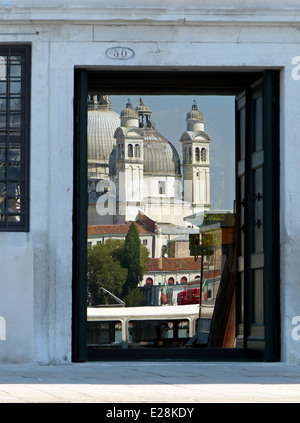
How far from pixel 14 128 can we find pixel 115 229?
2.00 metres

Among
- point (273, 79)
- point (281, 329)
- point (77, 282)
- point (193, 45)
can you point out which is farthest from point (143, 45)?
point (281, 329)

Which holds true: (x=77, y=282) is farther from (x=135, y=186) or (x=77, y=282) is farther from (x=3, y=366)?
(x=135, y=186)

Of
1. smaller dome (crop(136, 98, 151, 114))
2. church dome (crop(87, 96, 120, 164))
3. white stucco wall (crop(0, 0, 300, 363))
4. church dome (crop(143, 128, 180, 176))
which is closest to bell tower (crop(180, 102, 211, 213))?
church dome (crop(143, 128, 180, 176))

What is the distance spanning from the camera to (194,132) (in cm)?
1267

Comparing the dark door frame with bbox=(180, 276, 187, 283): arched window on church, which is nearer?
the dark door frame

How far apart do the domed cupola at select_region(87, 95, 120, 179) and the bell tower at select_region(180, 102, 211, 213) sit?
3.01 feet

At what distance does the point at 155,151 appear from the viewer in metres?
12.5

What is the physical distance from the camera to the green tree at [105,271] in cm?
1209

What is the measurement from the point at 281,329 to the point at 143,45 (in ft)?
11.0

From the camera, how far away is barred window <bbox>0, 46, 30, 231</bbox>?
1108 centimetres

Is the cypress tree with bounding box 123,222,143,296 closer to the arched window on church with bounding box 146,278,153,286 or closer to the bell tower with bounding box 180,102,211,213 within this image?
the arched window on church with bounding box 146,278,153,286

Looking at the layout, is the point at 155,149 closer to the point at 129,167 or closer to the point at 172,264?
the point at 129,167

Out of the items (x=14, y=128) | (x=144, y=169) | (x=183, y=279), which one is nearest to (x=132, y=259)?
(x=183, y=279)

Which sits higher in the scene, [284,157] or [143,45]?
[143,45]
